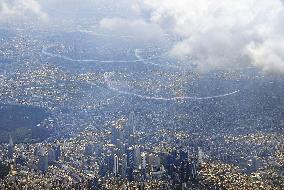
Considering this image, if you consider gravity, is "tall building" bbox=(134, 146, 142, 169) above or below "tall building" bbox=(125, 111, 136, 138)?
below

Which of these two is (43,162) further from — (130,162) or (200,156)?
(200,156)

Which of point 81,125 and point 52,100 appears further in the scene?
point 52,100

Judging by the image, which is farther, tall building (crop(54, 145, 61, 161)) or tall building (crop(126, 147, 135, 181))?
tall building (crop(54, 145, 61, 161))

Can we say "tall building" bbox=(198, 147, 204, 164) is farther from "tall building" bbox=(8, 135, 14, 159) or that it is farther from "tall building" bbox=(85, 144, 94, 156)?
"tall building" bbox=(8, 135, 14, 159)

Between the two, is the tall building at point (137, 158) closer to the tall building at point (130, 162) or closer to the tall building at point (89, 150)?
the tall building at point (130, 162)

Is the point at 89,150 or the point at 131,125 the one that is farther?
the point at 131,125

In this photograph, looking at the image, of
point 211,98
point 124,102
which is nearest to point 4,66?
point 124,102

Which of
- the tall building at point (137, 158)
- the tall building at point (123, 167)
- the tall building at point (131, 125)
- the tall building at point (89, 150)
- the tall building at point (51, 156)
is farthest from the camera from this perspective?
the tall building at point (131, 125)

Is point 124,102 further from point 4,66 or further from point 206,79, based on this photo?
point 4,66

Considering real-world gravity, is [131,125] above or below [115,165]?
above

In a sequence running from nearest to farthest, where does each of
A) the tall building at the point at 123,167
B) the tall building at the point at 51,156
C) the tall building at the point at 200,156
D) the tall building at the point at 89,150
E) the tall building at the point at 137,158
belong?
the tall building at the point at 123,167 < the tall building at the point at 137,158 < the tall building at the point at 200,156 < the tall building at the point at 51,156 < the tall building at the point at 89,150

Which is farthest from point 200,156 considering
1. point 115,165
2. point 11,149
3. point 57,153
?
point 11,149
